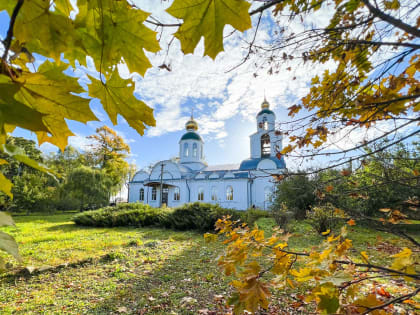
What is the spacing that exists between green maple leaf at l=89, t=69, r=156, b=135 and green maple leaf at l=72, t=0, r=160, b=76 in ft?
0.14

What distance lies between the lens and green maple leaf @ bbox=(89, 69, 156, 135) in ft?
1.67

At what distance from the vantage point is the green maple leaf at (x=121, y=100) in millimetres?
509

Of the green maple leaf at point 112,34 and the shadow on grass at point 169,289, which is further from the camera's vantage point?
the shadow on grass at point 169,289

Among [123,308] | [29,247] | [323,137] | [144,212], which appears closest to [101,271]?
[123,308]

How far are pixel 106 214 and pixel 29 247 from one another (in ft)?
12.1

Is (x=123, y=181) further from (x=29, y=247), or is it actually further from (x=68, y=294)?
(x=68, y=294)

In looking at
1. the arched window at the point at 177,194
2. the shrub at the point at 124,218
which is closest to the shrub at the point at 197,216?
the shrub at the point at 124,218

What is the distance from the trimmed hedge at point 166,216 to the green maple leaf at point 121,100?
7.08 metres

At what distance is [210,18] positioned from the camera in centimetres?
49

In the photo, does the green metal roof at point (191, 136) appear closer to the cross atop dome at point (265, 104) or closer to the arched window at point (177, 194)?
the arched window at point (177, 194)

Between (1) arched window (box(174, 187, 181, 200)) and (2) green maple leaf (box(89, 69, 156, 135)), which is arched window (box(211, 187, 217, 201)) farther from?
(2) green maple leaf (box(89, 69, 156, 135))

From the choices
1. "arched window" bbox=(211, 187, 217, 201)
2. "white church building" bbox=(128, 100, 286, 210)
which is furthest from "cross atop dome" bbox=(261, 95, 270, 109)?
"arched window" bbox=(211, 187, 217, 201)

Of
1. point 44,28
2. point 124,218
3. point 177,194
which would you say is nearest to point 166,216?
point 124,218

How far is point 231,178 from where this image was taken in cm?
1748
